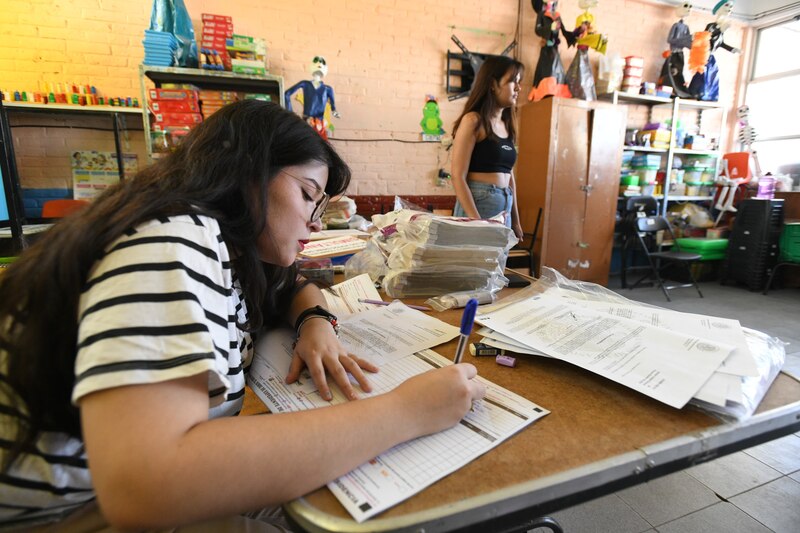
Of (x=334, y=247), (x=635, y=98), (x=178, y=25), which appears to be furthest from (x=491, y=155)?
(x=635, y=98)

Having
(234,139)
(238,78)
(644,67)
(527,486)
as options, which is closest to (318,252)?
(234,139)

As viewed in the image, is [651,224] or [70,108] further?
[651,224]

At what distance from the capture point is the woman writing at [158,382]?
339 mm

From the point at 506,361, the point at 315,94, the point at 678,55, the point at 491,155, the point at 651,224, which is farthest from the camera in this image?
the point at 678,55

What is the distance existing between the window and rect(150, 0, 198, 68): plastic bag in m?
6.24

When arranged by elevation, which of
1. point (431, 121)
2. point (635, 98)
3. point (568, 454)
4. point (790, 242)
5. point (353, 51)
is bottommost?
point (790, 242)

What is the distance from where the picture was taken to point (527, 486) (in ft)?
1.36

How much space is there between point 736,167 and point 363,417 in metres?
6.12

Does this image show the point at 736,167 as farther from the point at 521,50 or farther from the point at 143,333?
the point at 143,333

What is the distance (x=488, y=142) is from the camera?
228 cm

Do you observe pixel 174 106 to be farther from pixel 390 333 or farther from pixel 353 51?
pixel 390 333

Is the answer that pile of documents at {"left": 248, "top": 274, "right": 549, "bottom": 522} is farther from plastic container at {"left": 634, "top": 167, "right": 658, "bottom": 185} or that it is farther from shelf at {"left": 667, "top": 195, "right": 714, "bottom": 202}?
shelf at {"left": 667, "top": 195, "right": 714, "bottom": 202}

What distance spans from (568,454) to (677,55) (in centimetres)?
555

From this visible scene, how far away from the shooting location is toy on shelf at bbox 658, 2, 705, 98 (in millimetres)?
4422
